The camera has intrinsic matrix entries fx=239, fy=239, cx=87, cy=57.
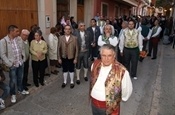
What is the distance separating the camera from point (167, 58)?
10.8 m

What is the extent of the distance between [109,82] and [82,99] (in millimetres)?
2777

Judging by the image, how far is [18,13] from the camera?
333 inches

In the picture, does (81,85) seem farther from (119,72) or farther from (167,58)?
(167,58)

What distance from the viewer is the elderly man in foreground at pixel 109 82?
113 inches

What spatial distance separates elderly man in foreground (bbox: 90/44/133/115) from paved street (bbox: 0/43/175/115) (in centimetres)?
188

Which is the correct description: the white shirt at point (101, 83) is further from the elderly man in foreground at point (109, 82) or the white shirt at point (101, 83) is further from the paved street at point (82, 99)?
the paved street at point (82, 99)

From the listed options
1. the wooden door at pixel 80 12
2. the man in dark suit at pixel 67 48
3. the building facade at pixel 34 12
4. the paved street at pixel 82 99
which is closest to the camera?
the paved street at pixel 82 99

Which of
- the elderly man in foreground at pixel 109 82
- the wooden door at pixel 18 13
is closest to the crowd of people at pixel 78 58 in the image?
the elderly man in foreground at pixel 109 82

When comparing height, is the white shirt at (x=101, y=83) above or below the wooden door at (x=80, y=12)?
below

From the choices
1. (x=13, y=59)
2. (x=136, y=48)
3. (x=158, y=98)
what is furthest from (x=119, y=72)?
(x=136, y=48)

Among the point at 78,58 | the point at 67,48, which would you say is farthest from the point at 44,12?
the point at 67,48

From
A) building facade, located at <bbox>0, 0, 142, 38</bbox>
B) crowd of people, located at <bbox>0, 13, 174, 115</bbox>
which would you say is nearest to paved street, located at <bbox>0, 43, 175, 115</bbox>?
crowd of people, located at <bbox>0, 13, 174, 115</bbox>

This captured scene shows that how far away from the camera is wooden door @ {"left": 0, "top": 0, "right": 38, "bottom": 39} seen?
7.70 m

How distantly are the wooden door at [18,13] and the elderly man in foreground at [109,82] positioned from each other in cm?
554
